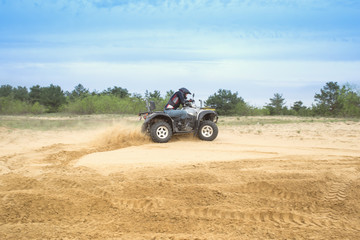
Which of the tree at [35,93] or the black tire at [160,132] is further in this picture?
the tree at [35,93]

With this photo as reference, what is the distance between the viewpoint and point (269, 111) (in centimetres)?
5131

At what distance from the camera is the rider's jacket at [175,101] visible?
500 inches

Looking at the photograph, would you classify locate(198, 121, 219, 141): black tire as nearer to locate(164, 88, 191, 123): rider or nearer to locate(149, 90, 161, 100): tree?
locate(164, 88, 191, 123): rider

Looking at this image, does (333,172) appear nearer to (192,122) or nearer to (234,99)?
(192,122)

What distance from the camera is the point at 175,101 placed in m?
12.8

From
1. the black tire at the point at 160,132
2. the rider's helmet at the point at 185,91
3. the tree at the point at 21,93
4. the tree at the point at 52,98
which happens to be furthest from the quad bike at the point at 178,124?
the tree at the point at 21,93

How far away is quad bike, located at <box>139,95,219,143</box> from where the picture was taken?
12039 mm

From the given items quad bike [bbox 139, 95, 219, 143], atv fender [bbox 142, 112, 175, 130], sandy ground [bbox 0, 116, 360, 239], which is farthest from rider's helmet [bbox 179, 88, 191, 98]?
sandy ground [bbox 0, 116, 360, 239]

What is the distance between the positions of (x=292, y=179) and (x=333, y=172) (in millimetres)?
1100

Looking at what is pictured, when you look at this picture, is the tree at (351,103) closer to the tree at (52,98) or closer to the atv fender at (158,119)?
the atv fender at (158,119)

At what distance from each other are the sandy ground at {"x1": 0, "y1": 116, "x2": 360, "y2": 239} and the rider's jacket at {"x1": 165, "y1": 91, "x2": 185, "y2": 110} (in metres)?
3.66

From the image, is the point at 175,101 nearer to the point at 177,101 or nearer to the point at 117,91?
the point at 177,101

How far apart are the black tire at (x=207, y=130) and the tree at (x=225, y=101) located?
35210 millimetres

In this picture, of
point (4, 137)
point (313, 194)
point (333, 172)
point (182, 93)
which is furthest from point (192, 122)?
point (4, 137)
